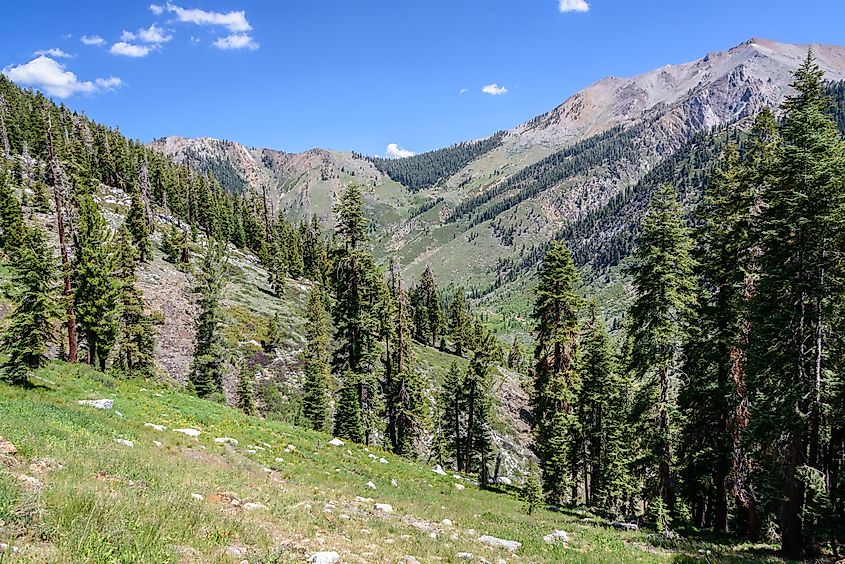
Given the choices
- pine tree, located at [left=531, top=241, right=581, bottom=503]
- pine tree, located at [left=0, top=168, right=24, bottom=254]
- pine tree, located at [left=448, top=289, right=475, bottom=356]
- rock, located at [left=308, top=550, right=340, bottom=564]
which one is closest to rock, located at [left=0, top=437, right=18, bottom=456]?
rock, located at [left=308, top=550, right=340, bottom=564]

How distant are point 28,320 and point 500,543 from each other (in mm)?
20717

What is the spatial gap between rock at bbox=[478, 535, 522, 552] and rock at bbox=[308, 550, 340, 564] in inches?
228

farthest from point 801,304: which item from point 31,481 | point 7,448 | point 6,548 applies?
point 7,448

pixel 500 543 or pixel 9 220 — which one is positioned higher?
pixel 9 220

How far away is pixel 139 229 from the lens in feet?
211

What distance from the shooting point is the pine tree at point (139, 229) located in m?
63.7

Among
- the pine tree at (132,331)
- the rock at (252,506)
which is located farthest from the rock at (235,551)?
the pine tree at (132,331)

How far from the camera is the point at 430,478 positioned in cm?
2600

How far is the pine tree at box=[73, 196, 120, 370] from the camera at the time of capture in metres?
A: 34.7

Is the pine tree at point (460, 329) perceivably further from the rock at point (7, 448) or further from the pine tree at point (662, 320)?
the rock at point (7, 448)

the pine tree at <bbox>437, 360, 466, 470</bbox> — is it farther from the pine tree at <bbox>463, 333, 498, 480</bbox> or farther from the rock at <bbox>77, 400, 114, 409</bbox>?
the rock at <bbox>77, 400, 114, 409</bbox>

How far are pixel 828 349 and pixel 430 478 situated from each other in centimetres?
1857

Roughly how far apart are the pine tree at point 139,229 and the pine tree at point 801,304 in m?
68.2

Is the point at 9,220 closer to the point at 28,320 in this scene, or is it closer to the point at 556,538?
the point at 28,320
